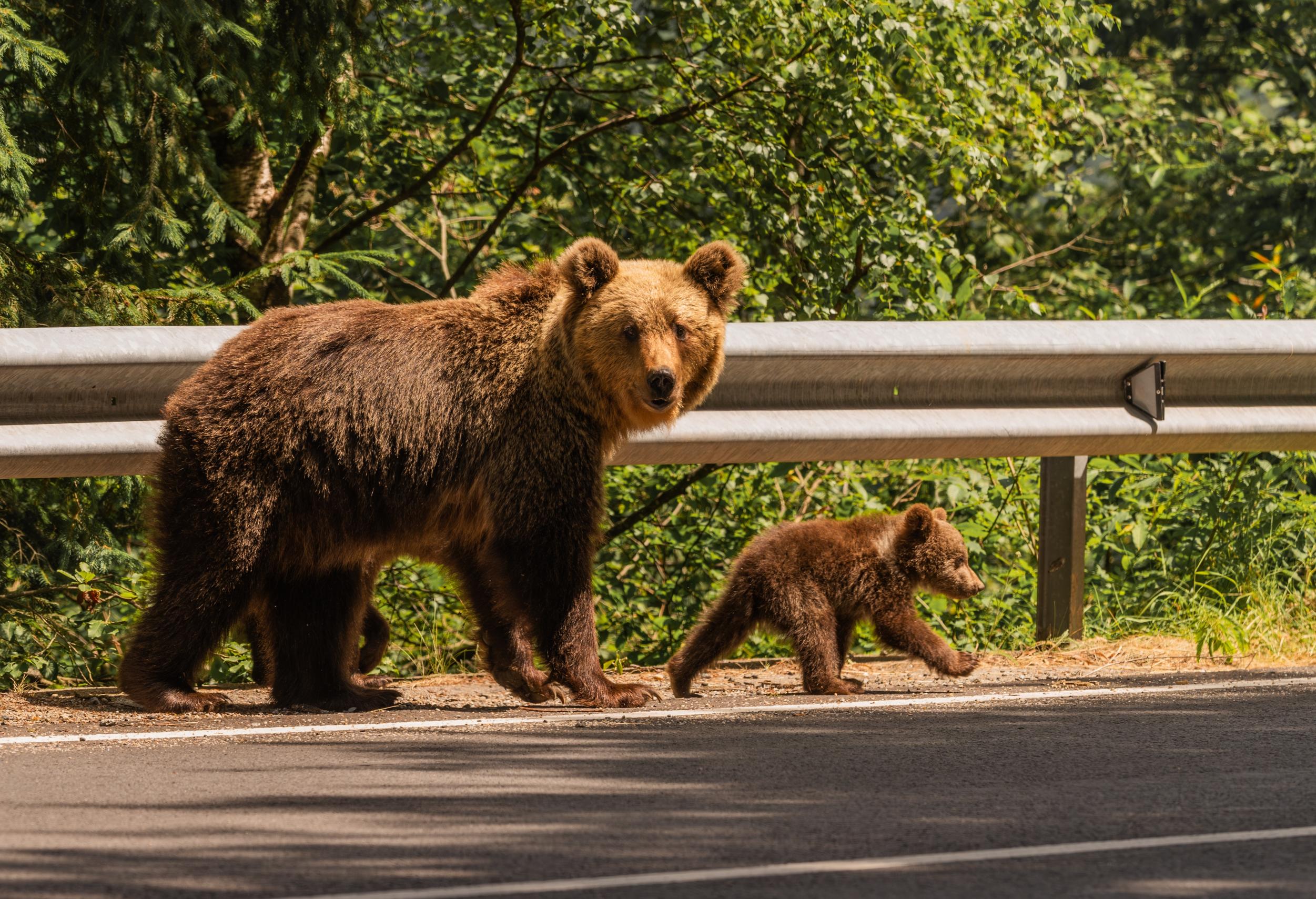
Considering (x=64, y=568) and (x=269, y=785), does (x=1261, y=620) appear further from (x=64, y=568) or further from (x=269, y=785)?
(x=64, y=568)

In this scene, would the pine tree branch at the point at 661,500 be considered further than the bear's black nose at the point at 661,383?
Yes

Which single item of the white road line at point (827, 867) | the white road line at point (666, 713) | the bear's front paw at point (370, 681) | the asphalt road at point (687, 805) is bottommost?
the bear's front paw at point (370, 681)

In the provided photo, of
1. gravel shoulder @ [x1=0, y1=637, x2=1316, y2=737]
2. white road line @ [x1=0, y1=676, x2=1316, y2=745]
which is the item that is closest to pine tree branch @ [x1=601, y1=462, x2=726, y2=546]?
gravel shoulder @ [x1=0, y1=637, x2=1316, y2=737]

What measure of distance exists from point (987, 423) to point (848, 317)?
3234 millimetres

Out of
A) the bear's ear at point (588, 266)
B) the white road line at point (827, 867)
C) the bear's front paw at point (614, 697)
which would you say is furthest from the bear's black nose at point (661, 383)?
the white road line at point (827, 867)

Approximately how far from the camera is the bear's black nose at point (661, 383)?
550 centimetres

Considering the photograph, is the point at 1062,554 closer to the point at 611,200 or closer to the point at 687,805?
the point at 687,805

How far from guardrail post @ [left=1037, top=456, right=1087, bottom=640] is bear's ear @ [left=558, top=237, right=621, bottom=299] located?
213cm

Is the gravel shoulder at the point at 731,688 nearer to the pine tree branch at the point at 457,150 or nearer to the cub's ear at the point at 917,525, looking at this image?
the cub's ear at the point at 917,525

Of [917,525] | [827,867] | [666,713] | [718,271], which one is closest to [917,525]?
[917,525]

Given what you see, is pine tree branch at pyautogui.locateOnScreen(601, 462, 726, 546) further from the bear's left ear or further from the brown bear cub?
the bear's left ear

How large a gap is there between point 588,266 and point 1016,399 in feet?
6.16

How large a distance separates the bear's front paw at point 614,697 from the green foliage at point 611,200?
195cm

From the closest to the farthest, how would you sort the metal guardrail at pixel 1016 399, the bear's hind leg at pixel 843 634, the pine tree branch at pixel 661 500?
1. the metal guardrail at pixel 1016 399
2. the bear's hind leg at pixel 843 634
3. the pine tree branch at pixel 661 500
